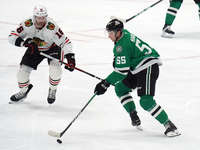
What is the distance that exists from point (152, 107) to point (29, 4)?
677 cm

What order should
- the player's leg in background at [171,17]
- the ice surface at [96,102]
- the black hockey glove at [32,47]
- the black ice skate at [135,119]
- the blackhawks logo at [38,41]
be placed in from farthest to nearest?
1. the player's leg in background at [171,17]
2. the blackhawks logo at [38,41]
3. the black hockey glove at [32,47]
4. the black ice skate at [135,119]
5. the ice surface at [96,102]

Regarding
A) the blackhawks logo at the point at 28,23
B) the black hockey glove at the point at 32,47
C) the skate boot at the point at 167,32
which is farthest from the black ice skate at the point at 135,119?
the skate boot at the point at 167,32

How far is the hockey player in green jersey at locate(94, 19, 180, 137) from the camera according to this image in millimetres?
2555

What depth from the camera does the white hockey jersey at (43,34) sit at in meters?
3.20

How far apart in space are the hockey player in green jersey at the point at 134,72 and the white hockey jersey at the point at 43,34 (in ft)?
2.48

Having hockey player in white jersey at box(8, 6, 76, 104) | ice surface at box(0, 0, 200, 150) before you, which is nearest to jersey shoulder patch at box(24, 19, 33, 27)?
hockey player in white jersey at box(8, 6, 76, 104)

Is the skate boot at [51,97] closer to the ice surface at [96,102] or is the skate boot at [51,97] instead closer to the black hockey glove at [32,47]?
the ice surface at [96,102]

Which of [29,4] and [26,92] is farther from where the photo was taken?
[29,4]

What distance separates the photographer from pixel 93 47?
5.50 meters

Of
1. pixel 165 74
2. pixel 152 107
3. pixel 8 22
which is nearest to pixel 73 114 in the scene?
pixel 152 107

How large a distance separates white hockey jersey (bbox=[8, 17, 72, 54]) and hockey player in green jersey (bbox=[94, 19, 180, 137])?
756 millimetres

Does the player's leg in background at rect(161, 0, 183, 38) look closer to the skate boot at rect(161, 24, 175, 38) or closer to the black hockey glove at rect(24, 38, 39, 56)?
the skate boot at rect(161, 24, 175, 38)

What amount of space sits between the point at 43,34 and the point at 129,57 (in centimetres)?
98

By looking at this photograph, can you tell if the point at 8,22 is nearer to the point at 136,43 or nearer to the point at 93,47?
the point at 93,47
